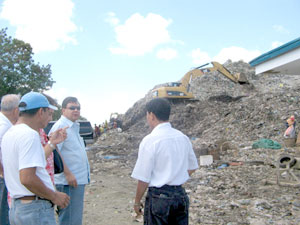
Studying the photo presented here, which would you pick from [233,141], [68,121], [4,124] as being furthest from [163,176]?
[233,141]

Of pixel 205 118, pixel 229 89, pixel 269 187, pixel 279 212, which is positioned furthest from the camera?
pixel 229 89

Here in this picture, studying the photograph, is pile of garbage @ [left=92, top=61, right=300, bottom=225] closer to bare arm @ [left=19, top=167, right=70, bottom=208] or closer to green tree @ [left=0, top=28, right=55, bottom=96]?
bare arm @ [left=19, top=167, right=70, bottom=208]

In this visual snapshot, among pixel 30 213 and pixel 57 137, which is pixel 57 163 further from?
pixel 30 213

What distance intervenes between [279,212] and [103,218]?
2990 millimetres

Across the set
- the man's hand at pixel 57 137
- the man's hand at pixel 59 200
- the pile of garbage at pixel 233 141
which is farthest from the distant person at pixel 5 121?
the pile of garbage at pixel 233 141

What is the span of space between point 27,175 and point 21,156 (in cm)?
13

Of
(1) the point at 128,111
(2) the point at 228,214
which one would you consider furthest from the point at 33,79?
(2) the point at 228,214

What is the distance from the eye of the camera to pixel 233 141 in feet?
45.2

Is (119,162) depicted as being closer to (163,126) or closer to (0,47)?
(163,126)

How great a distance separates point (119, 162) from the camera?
38.5ft

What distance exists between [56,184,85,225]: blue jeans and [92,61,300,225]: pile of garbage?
7.92 ft

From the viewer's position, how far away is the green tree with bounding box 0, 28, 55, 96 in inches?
807

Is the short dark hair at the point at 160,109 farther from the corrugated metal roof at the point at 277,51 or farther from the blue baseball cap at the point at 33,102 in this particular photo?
the corrugated metal roof at the point at 277,51

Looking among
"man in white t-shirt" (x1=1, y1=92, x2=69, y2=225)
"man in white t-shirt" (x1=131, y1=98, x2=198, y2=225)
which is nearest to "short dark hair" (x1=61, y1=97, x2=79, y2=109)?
"man in white t-shirt" (x1=1, y1=92, x2=69, y2=225)
